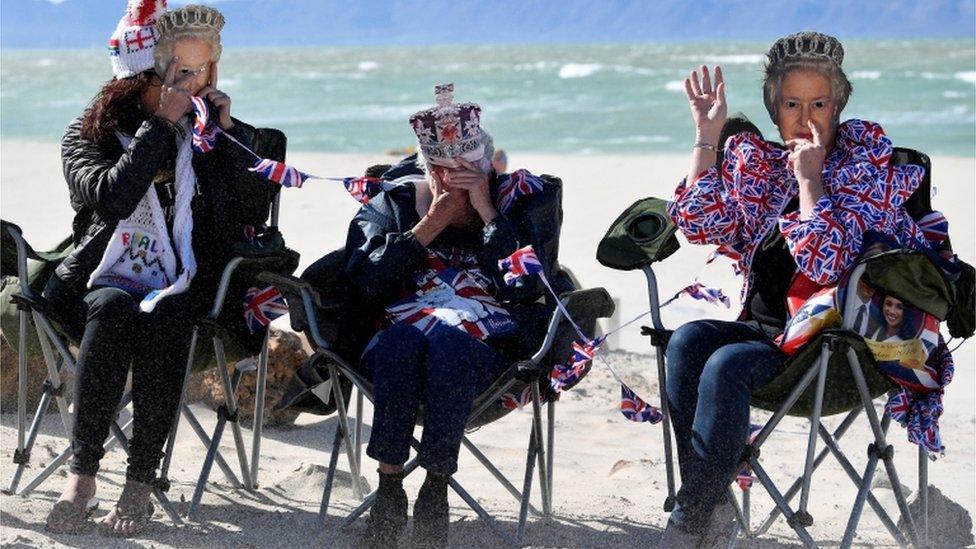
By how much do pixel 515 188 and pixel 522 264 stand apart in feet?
0.87

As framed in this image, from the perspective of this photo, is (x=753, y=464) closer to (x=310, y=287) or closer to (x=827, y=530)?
(x=827, y=530)

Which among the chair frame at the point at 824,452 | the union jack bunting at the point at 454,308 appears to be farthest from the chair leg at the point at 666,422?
the union jack bunting at the point at 454,308

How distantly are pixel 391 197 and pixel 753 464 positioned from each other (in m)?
1.20

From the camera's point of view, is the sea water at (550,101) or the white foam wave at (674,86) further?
the white foam wave at (674,86)

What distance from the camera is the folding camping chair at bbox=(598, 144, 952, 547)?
321cm

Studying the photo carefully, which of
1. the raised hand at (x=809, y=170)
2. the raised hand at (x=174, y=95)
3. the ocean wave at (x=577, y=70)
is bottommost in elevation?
the raised hand at (x=809, y=170)

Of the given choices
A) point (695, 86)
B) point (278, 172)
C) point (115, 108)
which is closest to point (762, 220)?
point (695, 86)

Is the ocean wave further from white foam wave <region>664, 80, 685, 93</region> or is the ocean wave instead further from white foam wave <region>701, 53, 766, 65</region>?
white foam wave <region>664, 80, 685, 93</region>

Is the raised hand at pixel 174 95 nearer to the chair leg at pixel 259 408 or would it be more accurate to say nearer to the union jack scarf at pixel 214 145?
the union jack scarf at pixel 214 145

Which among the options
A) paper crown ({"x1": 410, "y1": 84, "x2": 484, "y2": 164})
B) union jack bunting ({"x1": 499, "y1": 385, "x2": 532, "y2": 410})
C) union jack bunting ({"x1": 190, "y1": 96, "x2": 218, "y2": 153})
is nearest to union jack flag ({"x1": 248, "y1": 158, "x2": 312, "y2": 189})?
union jack bunting ({"x1": 190, "y1": 96, "x2": 218, "y2": 153})

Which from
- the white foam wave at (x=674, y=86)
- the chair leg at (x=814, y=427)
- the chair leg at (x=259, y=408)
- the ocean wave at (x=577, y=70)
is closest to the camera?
the chair leg at (x=814, y=427)

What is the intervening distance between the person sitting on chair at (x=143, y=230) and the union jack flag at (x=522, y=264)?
2.39 feet

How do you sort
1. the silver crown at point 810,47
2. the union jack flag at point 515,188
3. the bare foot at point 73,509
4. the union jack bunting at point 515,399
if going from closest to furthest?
1. the bare foot at point 73,509
2. the silver crown at point 810,47
3. the union jack bunting at point 515,399
4. the union jack flag at point 515,188

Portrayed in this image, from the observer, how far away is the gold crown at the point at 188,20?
3822mm
